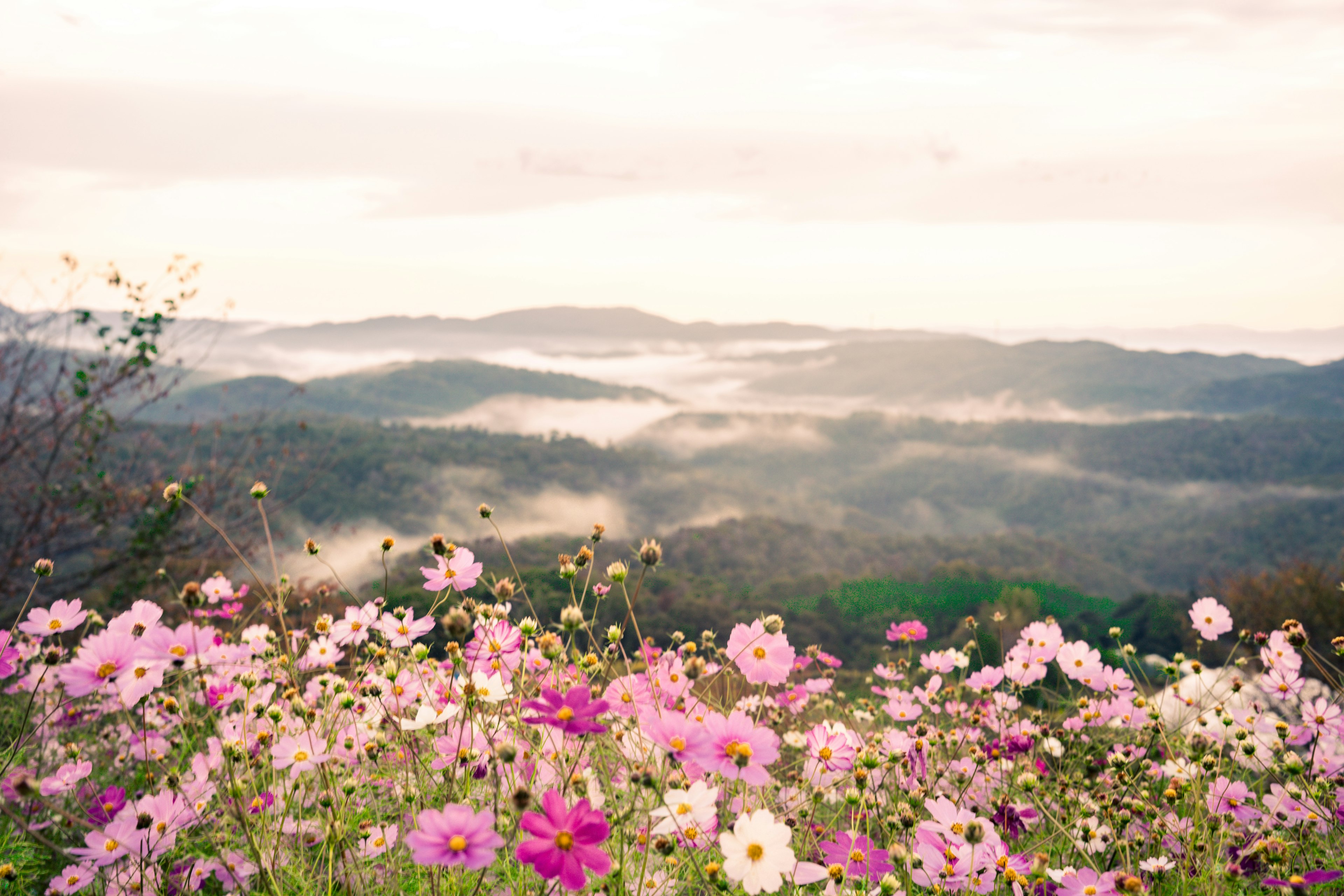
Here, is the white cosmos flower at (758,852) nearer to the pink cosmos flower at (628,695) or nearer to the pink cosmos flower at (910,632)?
the pink cosmos flower at (628,695)

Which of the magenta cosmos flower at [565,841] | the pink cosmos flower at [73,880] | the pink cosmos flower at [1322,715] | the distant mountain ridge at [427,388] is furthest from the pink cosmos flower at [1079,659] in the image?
the distant mountain ridge at [427,388]

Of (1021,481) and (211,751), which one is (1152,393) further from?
(211,751)

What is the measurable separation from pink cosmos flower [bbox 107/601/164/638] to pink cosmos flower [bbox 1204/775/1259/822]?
10.1 feet

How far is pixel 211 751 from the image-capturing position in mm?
2375

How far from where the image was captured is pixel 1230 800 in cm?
238

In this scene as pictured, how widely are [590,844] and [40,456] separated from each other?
9.68 m

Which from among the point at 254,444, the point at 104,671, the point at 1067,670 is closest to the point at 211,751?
the point at 104,671

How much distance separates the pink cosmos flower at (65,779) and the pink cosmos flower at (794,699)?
2659 mm

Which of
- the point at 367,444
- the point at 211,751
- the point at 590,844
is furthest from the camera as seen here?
the point at 367,444

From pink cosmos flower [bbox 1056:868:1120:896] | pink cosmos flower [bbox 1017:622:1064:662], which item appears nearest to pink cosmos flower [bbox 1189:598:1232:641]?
pink cosmos flower [bbox 1017:622:1064:662]

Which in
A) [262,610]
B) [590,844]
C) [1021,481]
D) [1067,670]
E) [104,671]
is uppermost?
[104,671]

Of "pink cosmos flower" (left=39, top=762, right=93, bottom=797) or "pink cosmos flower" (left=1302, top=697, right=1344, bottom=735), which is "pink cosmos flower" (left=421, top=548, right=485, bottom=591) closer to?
"pink cosmos flower" (left=39, top=762, right=93, bottom=797)

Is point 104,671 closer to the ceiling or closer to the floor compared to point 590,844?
closer to the ceiling

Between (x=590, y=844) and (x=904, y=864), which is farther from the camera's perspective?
(x=904, y=864)
